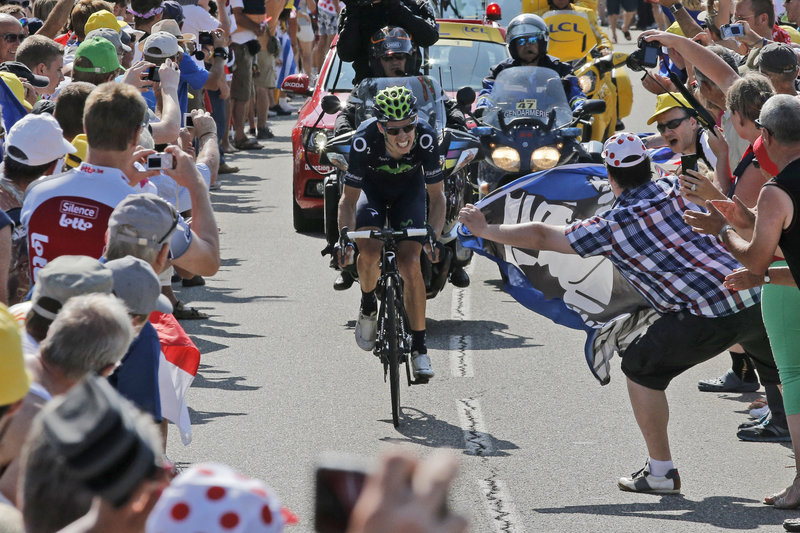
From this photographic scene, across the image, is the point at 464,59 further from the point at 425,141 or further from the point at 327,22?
the point at 327,22

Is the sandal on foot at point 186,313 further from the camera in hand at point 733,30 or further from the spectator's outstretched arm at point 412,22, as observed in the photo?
the camera in hand at point 733,30

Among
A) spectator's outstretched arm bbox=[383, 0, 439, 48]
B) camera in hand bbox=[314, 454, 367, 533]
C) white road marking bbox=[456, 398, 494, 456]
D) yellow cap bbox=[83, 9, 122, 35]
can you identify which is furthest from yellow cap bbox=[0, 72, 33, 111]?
camera in hand bbox=[314, 454, 367, 533]

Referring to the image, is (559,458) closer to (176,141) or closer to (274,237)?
(176,141)

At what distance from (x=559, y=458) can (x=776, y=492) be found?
1.17 m

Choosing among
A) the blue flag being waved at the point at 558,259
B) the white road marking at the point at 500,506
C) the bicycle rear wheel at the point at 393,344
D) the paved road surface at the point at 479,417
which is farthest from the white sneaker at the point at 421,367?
the white road marking at the point at 500,506

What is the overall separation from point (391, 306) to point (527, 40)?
526cm

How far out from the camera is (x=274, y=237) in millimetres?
14398

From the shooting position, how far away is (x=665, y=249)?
21.8ft

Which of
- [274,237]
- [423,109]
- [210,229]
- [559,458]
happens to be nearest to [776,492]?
[559,458]

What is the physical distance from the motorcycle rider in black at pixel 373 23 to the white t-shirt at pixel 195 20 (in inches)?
135

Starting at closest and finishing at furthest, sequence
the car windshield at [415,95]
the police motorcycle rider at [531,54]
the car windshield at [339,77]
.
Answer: the car windshield at [415,95], the police motorcycle rider at [531,54], the car windshield at [339,77]

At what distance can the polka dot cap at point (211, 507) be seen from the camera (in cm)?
218

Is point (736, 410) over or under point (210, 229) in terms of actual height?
under

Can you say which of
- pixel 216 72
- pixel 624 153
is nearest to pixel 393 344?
pixel 624 153
